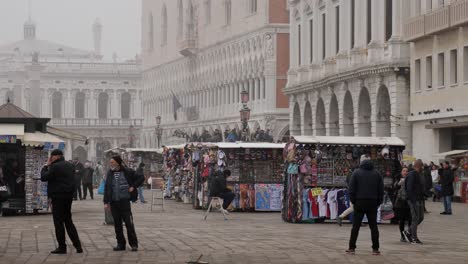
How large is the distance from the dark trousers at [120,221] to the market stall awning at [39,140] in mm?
12533

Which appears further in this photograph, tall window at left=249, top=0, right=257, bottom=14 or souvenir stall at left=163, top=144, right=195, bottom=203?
tall window at left=249, top=0, right=257, bottom=14

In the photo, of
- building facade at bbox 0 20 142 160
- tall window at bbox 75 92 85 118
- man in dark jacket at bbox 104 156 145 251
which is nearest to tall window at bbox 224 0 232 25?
→ building facade at bbox 0 20 142 160

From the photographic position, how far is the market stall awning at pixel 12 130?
3434cm

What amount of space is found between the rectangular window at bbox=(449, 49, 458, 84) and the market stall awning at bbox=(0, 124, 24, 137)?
19798mm

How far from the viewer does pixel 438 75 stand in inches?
2020

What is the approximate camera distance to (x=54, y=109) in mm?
153750

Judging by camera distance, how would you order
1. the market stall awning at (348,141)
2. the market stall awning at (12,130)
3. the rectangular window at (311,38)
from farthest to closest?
the rectangular window at (311,38) < the market stall awning at (12,130) < the market stall awning at (348,141)

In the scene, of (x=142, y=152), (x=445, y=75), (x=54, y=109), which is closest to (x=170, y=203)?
(x=445, y=75)

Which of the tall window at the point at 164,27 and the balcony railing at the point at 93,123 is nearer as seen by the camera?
the tall window at the point at 164,27

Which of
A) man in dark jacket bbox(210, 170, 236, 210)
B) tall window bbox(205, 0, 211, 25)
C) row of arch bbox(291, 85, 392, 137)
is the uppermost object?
tall window bbox(205, 0, 211, 25)

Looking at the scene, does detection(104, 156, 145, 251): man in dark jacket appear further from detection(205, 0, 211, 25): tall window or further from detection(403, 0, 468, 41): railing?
detection(205, 0, 211, 25): tall window

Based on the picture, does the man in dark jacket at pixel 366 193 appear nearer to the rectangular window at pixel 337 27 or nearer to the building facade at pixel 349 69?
the building facade at pixel 349 69

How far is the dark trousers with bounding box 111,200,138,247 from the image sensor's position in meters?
22.3

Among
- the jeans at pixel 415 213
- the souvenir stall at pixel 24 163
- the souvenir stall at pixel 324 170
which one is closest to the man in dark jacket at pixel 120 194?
the jeans at pixel 415 213
